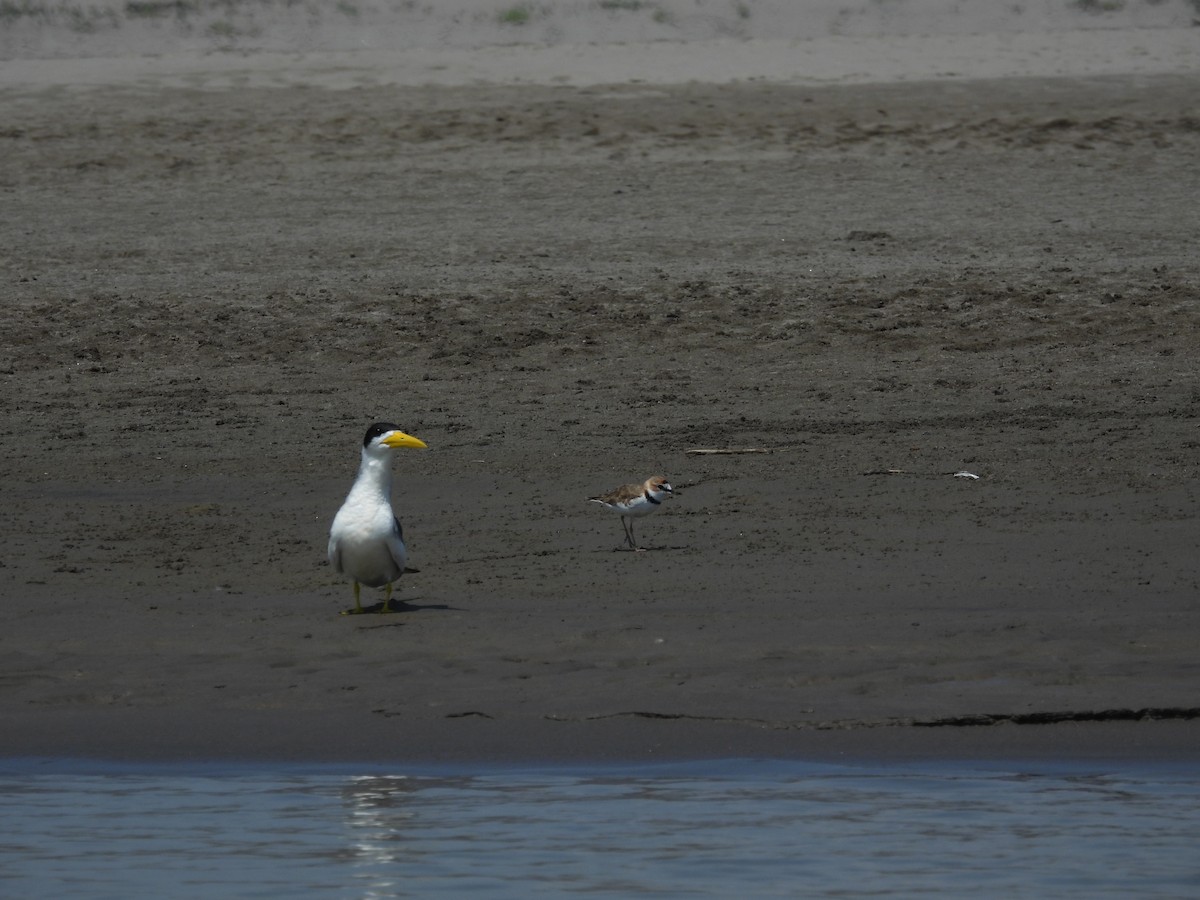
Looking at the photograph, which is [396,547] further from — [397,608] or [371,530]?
[397,608]

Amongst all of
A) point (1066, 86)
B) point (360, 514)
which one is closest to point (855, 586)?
point (360, 514)

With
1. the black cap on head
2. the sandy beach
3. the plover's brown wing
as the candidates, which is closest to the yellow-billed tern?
the black cap on head

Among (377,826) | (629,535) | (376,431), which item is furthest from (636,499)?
(377,826)

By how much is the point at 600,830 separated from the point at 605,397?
6007mm

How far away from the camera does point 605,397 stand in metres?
12.5

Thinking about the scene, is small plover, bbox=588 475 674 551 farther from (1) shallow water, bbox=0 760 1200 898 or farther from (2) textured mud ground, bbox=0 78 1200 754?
(1) shallow water, bbox=0 760 1200 898

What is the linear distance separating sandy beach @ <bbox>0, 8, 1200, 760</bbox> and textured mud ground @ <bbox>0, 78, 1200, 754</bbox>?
0.04 meters

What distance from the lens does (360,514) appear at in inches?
340

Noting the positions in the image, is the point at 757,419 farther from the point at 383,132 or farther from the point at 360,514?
the point at 383,132

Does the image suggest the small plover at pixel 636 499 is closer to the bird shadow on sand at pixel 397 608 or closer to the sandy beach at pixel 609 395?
the sandy beach at pixel 609 395

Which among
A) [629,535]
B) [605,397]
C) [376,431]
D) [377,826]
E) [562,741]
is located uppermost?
[376,431]

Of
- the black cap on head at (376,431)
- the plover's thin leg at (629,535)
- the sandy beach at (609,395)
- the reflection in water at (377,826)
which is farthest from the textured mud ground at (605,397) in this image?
the black cap on head at (376,431)

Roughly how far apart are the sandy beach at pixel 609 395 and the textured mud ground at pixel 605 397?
0.04 meters

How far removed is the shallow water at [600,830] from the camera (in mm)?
6320
